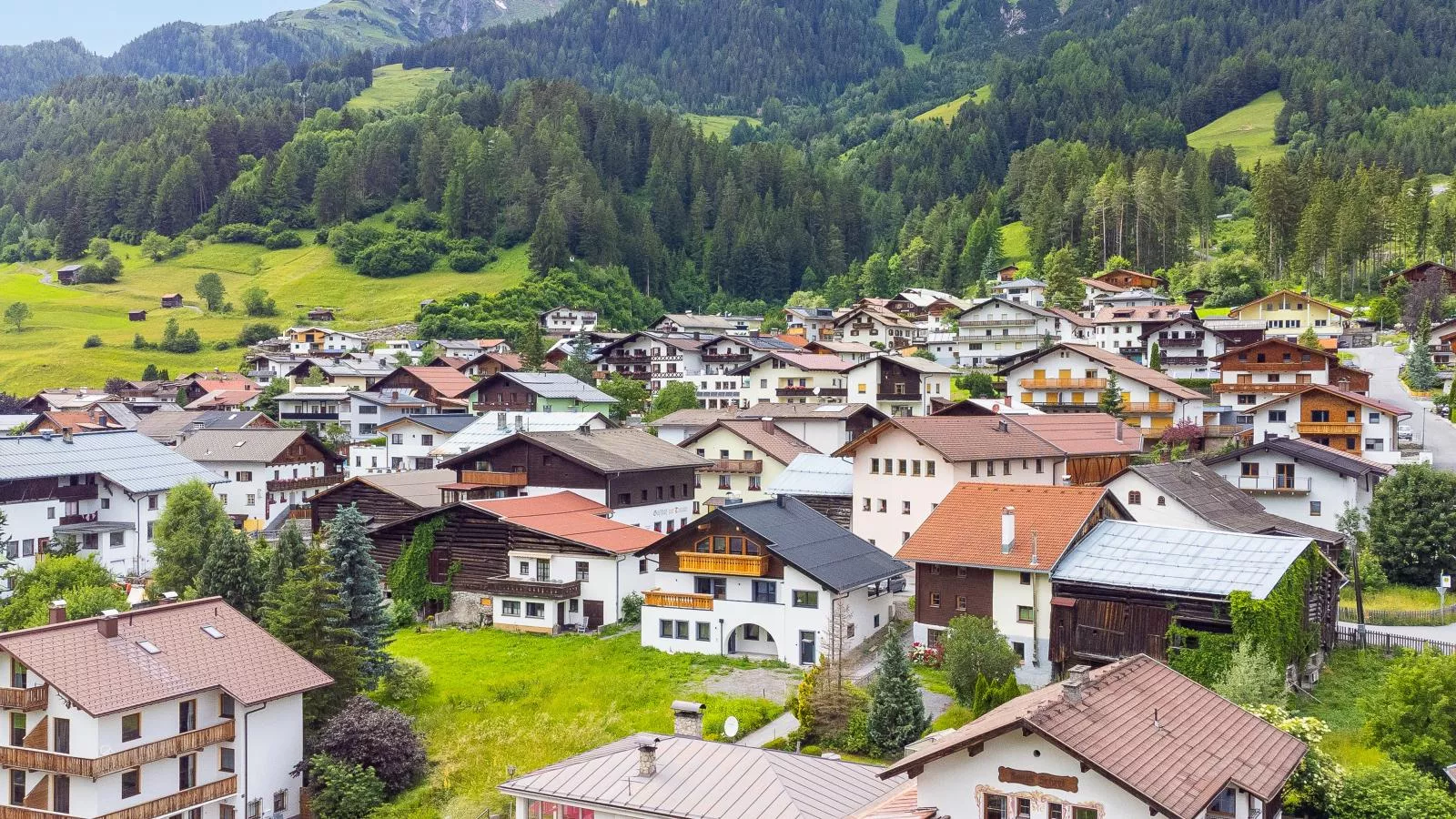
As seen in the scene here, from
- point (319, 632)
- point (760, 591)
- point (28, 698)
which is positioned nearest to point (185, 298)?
point (319, 632)

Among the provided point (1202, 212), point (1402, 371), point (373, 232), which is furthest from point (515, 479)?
point (373, 232)

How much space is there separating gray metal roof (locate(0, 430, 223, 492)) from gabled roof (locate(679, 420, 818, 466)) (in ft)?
84.1

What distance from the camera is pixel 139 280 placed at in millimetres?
166625

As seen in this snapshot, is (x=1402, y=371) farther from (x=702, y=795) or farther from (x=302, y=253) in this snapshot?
(x=302, y=253)

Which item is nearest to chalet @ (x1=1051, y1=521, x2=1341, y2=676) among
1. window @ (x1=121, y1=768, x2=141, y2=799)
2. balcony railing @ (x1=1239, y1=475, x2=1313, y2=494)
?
balcony railing @ (x1=1239, y1=475, x2=1313, y2=494)

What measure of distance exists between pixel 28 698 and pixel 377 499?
26352 millimetres

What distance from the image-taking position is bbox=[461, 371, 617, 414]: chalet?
87875 millimetres

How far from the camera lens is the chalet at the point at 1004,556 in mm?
37156

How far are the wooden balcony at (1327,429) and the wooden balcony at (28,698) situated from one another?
54.3m

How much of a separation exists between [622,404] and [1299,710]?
66480 mm

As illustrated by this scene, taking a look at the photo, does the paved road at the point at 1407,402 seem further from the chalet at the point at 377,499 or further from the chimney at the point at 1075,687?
the chalet at the point at 377,499

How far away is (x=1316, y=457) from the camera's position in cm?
5194

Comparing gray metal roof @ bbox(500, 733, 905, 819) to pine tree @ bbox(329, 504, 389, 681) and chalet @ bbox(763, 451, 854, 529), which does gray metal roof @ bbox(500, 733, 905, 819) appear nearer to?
pine tree @ bbox(329, 504, 389, 681)

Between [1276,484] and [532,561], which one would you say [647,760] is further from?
[1276,484]
